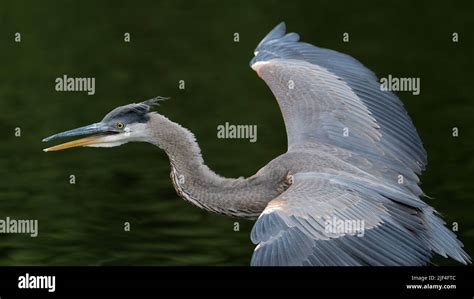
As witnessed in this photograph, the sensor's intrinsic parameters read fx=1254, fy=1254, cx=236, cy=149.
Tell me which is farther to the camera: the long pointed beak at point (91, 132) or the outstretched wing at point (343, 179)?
the long pointed beak at point (91, 132)

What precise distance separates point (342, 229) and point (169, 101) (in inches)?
267

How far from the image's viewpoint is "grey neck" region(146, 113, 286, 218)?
8.01 metres

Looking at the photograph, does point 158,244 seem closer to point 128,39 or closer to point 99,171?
point 99,171

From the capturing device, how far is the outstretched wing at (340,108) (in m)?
8.36

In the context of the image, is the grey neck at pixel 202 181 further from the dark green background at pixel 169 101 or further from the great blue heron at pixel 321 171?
the dark green background at pixel 169 101

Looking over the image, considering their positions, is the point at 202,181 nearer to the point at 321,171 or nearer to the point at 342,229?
the point at 321,171

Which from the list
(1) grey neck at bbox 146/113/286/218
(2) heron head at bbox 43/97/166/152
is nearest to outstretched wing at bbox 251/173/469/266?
(1) grey neck at bbox 146/113/286/218

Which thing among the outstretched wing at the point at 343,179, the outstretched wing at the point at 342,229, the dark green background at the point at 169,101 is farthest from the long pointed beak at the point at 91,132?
the dark green background at the point at 169,101

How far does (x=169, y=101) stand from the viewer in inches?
533

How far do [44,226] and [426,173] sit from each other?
11.4 feet

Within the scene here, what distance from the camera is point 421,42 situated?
614 inches

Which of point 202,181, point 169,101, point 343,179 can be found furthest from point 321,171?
point 169,101

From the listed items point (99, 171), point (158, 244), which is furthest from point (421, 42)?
point (158, 244)

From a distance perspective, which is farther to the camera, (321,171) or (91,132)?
(91,132)
